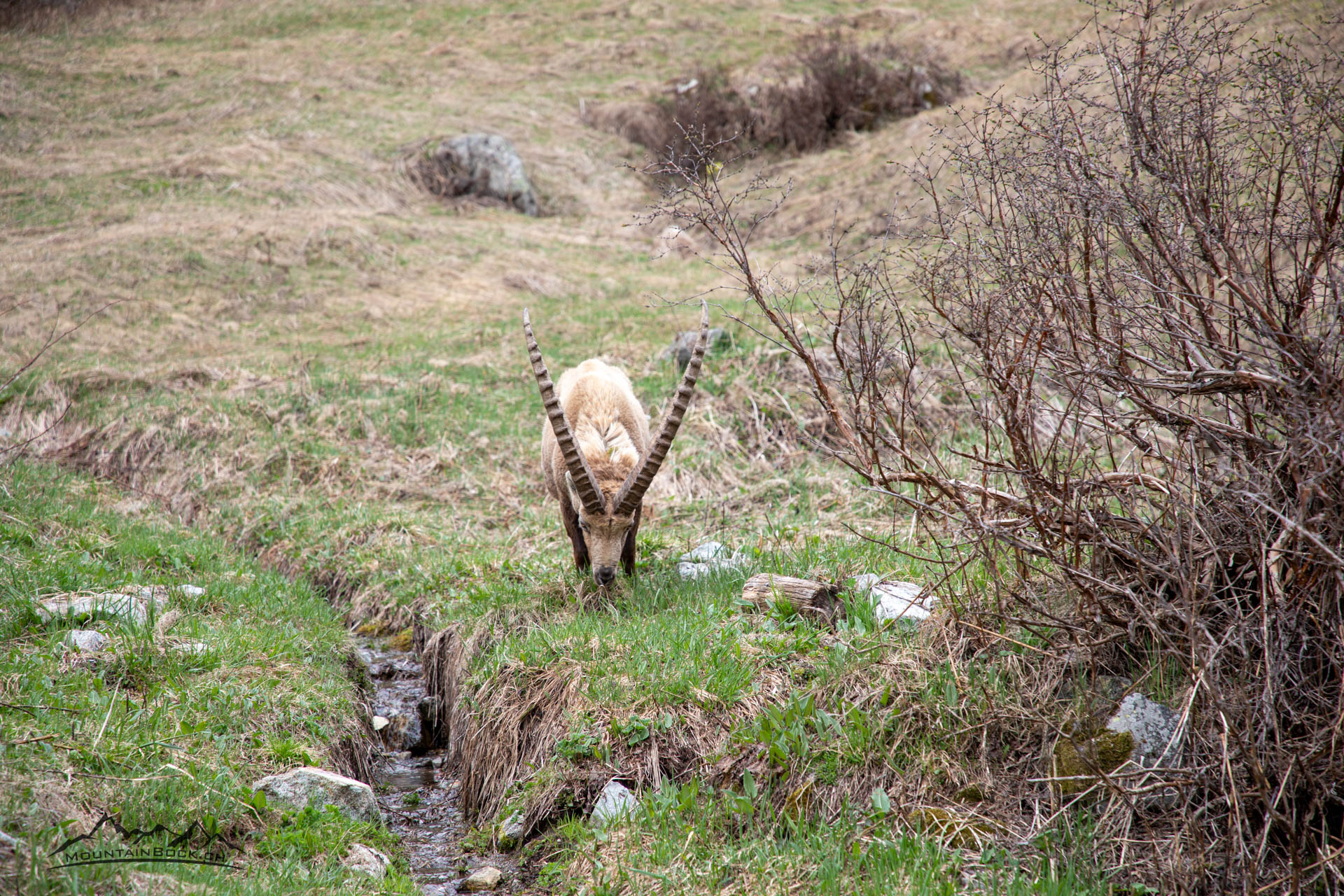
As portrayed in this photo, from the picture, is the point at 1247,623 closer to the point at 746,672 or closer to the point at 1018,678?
the point at 1018,678

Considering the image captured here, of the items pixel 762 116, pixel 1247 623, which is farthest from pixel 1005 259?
pixel 762 116

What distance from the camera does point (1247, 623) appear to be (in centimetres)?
359

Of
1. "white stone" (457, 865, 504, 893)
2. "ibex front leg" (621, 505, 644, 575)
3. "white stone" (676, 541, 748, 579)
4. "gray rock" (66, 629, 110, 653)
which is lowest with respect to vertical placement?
"white stone" (457, 865, 504, 893)

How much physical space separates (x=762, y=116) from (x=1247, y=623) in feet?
74.5

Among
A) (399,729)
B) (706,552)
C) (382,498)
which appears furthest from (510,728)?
(382,498)

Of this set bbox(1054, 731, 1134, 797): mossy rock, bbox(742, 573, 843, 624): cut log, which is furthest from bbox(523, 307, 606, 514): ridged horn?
bbox(1054, 731, 1134, 797): mossy rock

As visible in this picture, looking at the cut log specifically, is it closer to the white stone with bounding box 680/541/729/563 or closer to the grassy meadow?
the grassy meadow

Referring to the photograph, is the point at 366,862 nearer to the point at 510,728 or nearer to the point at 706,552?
the point at 510,728

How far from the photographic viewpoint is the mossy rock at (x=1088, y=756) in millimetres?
3947

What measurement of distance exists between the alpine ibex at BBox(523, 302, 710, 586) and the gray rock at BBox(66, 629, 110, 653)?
118 inches

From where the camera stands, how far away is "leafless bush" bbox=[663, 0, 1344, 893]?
3.39 meters

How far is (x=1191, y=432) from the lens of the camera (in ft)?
12.3
